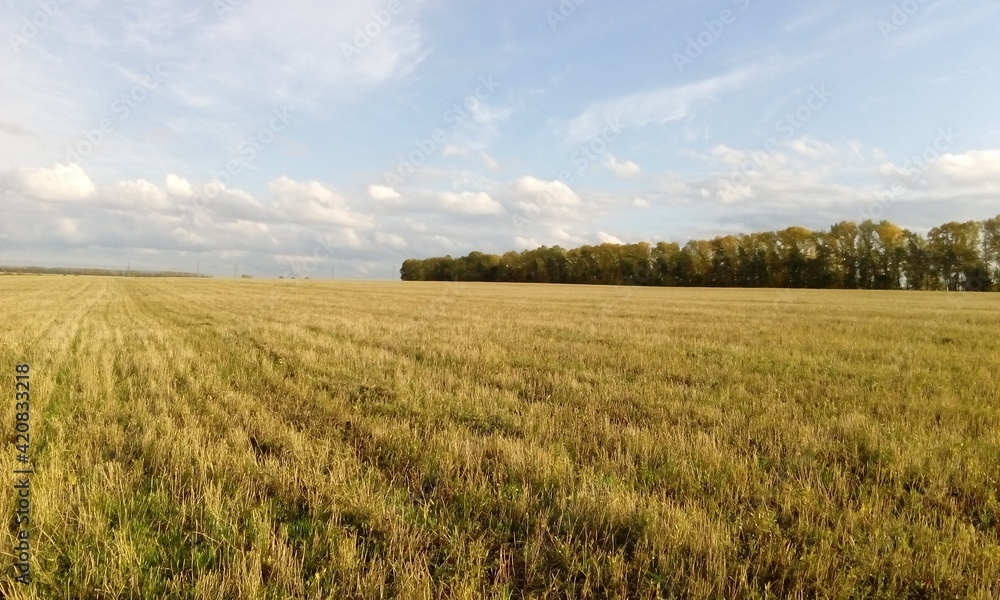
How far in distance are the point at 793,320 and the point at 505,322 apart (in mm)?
12986

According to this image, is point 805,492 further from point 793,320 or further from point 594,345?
point 793,320

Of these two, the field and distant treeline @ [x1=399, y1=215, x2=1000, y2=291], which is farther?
distant treeline @ [x1=399, y1=215, x2=1000, y2=291]

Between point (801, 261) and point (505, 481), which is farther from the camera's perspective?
point (801, 261)

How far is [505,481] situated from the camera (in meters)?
4.72

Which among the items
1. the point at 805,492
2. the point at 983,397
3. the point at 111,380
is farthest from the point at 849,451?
the point at 111,380

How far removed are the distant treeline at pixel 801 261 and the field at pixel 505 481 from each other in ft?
296

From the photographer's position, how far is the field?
3285mm

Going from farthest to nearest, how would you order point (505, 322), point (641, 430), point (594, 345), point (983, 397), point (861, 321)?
point (861, 321) < point (505, 322) < point (594, 345) < point (983, 397) < point (641, 430)

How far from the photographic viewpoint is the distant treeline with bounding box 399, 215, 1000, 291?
75.8m

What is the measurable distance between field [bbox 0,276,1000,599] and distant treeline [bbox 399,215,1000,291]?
296ft

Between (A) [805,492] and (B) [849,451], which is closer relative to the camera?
(A) [805,492]

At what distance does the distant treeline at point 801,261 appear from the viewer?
7575 cm

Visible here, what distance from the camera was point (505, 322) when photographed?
773 inches

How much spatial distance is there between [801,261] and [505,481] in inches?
3929
